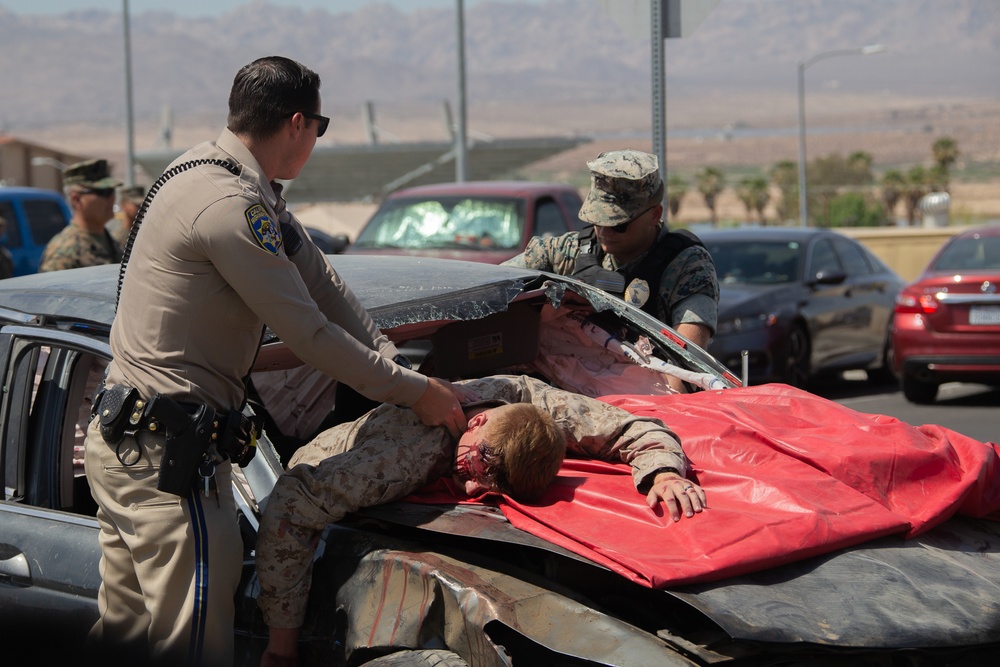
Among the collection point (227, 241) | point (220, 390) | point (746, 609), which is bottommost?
point (746, 609)

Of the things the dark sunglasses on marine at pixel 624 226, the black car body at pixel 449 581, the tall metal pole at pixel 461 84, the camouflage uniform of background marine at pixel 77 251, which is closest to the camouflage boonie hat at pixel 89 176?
the camouflage uniform of background marine at pixel 77 251

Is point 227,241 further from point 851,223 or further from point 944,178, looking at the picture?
point 944,178

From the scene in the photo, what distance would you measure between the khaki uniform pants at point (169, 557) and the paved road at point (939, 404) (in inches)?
264

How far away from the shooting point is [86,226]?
792 cm

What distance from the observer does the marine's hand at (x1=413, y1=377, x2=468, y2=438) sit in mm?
3299

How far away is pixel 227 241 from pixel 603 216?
7.09 feet

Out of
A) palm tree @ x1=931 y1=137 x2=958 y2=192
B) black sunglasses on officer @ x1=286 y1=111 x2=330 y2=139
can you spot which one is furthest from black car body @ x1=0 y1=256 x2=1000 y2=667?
palm tree @ x1=931 y1=137 x2=958 y2=192

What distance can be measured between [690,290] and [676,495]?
1819 mm

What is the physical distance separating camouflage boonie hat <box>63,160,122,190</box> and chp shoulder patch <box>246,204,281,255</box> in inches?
212

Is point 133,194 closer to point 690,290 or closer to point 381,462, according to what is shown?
point 690,290

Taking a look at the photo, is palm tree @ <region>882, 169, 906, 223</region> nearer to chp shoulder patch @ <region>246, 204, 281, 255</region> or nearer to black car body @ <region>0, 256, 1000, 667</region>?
black car body @ <region>0, 256, 1000, 667</region>

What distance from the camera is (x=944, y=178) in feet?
169

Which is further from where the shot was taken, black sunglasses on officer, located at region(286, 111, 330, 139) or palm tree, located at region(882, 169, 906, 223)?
palm tree, located at region(882, 169, 906, 223)

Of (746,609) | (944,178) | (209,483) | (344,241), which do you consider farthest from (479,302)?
(944,178)
